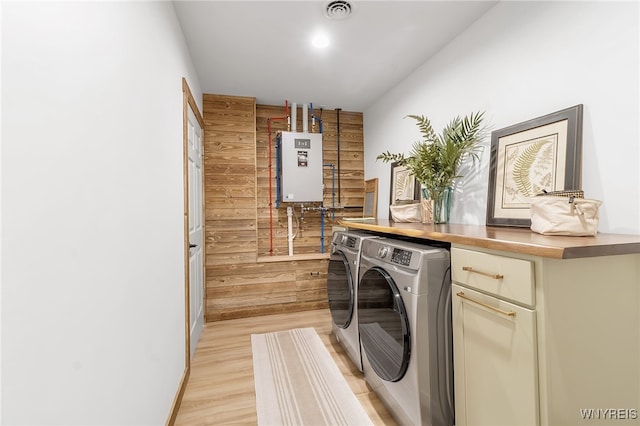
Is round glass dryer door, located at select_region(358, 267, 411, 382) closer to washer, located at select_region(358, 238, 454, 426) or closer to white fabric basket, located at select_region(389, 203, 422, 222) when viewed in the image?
washer, located at select_region(358, 238, 454, 426)

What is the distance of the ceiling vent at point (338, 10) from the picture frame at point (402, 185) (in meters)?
1.21

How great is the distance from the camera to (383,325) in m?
1.65

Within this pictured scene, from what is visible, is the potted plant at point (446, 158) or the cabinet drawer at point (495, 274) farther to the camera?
the potted plant at point (446, 158)

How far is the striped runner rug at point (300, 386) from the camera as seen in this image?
1.63m

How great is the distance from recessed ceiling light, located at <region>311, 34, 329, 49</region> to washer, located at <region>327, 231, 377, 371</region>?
4.72 feet

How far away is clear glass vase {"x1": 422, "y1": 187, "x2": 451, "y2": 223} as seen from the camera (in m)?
1.99

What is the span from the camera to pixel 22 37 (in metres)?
0.59

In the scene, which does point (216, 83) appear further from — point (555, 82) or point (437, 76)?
point (555, 82)

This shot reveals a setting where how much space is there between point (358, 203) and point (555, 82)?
2.45m

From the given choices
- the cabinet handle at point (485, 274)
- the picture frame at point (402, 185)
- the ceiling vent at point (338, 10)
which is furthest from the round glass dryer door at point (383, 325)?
the ceiling vent at point (338, 10)

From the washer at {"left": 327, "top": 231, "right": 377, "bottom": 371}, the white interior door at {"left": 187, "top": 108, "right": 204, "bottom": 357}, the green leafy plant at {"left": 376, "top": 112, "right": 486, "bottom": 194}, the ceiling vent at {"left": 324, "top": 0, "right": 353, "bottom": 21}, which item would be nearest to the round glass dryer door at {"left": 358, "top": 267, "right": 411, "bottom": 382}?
the washer at {"left": 327, "top": 231, "right": 377, "bottom": 371}

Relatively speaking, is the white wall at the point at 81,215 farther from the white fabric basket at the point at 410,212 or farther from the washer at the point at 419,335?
the white fabric basket at the point at 410,212

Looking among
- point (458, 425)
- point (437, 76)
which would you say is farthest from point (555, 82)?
point (458, 425)

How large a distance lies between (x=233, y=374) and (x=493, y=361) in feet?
5.56
